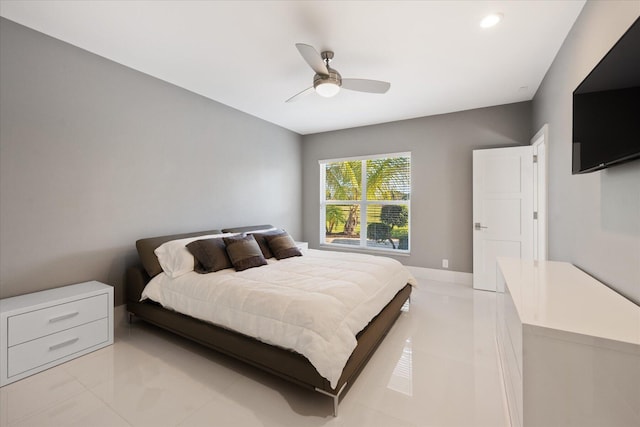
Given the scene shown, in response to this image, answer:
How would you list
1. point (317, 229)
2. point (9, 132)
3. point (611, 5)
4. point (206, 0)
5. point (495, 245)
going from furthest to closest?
point (317, 229) < point (495, 245) < point (9, 132) < point (206, 0) < point (611, 5)

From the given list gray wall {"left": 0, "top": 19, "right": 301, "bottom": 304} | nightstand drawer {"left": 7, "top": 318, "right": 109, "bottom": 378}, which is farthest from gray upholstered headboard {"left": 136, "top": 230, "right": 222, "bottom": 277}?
nightstand drawer {"left": 7, "top": 318, "right": 109, "bottom": 378}

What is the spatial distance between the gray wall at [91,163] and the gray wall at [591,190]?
12.5ft

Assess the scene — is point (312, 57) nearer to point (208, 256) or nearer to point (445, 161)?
point (208, 256)

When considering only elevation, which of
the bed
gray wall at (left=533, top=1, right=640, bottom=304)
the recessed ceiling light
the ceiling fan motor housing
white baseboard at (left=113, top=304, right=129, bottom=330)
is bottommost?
white baseboard at (left=113, top=304, right=129, bottom=330)

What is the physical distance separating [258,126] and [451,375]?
163 inches

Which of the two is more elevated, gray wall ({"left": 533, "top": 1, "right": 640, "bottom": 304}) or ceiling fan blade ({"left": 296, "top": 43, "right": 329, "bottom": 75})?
ceiling fan blade ({"left": 296, "top": 43, "right": 329, "bottom": 75})

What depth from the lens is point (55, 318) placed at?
2076mm

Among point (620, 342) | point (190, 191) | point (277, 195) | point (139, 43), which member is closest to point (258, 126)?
point (277, 195)

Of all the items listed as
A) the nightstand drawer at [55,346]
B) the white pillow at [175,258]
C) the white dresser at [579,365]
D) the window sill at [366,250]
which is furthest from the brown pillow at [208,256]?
the window sill at [366,250]

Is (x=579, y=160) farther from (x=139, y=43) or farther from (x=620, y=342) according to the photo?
(x=139, y=43)

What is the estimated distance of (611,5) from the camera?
155 cm

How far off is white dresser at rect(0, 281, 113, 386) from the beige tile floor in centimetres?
9

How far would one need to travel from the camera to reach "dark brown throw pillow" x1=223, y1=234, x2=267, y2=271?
2.79m

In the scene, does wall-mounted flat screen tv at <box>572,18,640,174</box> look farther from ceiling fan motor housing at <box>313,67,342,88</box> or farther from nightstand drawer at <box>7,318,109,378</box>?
nightstand drawer at <box>7,318,109,378</box>
